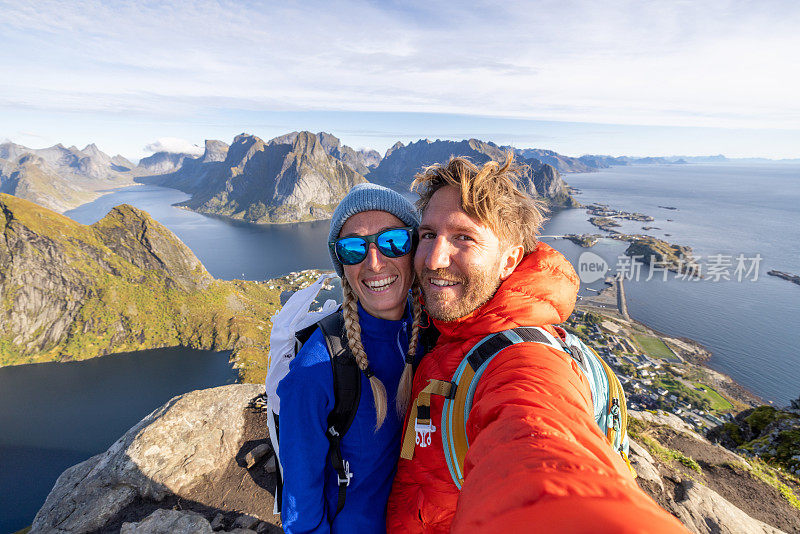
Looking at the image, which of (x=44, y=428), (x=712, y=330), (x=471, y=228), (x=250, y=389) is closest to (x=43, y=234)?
(x=44, y=428)

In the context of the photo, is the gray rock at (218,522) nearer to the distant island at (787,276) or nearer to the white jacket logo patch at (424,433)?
the white jacket logo patch at (424,433)

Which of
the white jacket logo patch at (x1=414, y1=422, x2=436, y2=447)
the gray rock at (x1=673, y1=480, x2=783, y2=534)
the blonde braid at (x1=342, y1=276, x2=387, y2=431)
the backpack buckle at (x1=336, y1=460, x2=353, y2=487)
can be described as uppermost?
the blonde braid at (x1=342, y1=276, x2=387, y2=431)

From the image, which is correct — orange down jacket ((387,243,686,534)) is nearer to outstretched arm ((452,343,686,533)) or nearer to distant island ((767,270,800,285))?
outstretched arm ((452,343,686,533))

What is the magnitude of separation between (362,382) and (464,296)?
52.4 inches

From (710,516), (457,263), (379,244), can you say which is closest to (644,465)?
(710,516)

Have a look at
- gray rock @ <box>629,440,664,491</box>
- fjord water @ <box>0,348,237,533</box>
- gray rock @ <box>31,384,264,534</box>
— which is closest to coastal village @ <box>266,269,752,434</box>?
gray rock @ <box>629,440,664,491</box>

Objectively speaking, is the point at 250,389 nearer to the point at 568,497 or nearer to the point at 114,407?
the point at 568,497

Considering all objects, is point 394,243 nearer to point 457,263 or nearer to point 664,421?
point 457,263

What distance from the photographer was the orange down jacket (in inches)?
42.2

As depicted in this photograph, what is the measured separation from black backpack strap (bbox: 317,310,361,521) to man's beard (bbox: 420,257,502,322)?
93 centimetres

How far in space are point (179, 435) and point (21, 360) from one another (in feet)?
479

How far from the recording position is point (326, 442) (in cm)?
294

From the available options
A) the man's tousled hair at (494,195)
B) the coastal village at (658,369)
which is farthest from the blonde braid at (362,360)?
the coastal village at (658,369)

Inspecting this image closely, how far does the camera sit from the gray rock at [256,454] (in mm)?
9633
